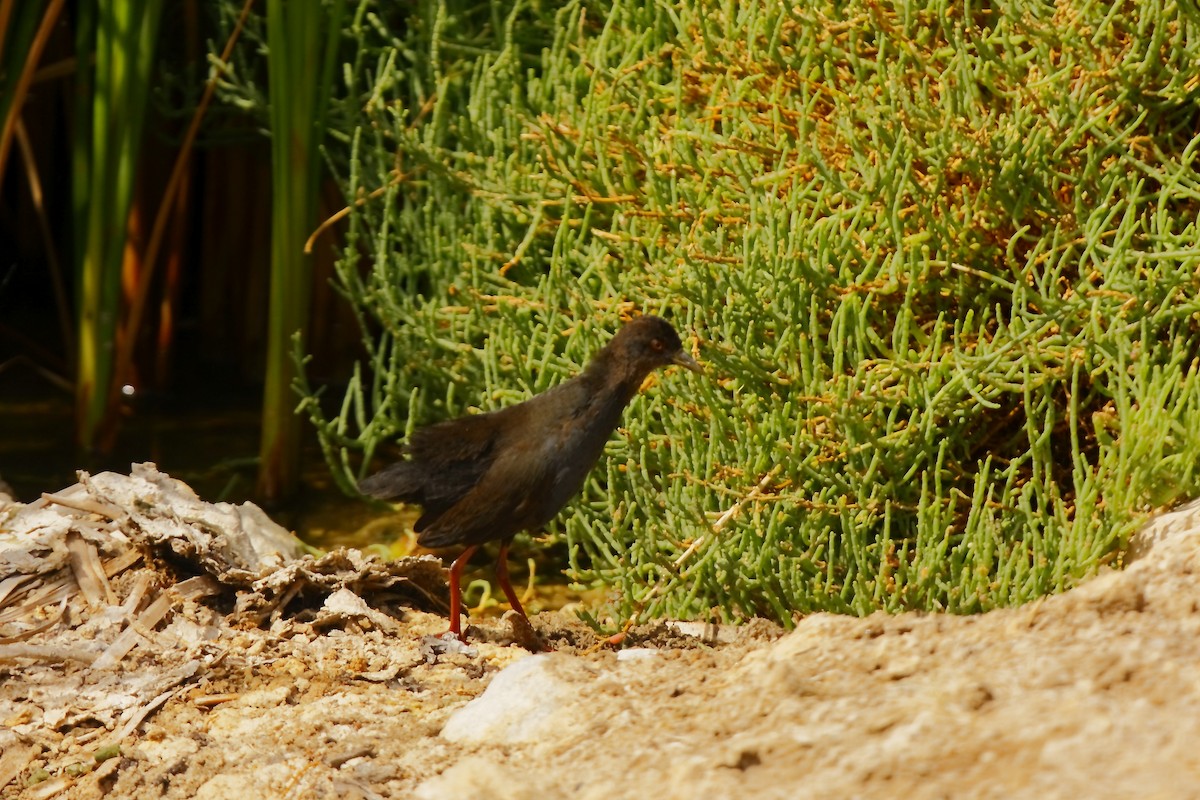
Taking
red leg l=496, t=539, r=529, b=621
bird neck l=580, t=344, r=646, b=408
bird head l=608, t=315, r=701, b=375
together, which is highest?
bird head l=608, t=315, r=701, b=375

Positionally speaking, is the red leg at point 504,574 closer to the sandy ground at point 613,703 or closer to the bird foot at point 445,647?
the sandy ground at point 613,703

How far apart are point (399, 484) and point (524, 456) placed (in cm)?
37

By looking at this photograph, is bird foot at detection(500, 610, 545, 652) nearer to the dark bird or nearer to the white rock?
the dark bird

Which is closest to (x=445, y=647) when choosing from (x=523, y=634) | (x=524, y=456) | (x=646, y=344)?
(x=523, y=634)

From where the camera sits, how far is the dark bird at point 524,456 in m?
3.66

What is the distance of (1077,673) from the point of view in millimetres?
2203

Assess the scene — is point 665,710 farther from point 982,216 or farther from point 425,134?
point 425,134

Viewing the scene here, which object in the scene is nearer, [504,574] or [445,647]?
[445,647]

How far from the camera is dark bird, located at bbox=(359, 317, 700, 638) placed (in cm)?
366

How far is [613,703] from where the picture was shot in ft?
8.71

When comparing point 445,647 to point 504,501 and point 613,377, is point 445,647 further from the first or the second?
point 613,377

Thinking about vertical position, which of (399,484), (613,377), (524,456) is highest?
(613,377)

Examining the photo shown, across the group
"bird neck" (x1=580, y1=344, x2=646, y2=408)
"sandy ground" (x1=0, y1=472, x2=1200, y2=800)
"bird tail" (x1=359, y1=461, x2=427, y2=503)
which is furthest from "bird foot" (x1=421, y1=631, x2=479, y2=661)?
"bird neck" (x1=580, y1=344, x2=646, y2=408)

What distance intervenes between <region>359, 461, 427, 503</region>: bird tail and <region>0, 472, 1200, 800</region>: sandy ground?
0.92 ft
